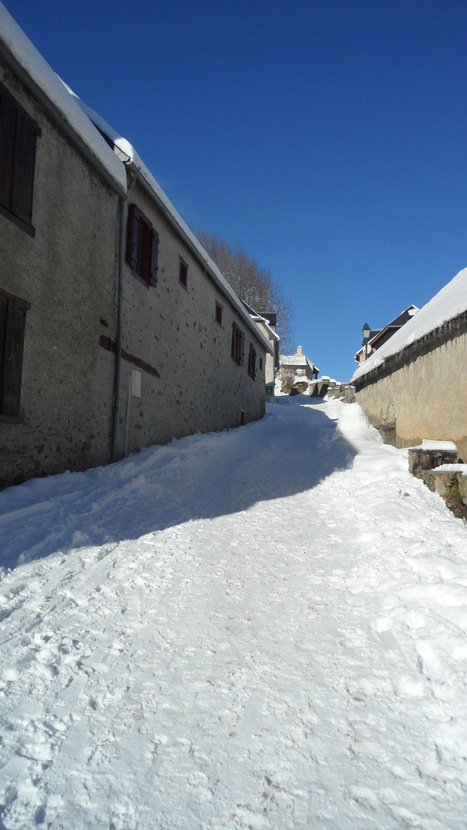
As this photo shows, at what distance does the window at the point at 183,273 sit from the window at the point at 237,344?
183 inches

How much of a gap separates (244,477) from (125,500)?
102 inches

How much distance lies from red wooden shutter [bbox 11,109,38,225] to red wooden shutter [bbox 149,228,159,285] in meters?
3.59

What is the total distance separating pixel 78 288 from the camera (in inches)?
291

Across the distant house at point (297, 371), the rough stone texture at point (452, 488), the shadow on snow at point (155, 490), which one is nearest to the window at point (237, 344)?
the shadow on snow at point (155, 490)

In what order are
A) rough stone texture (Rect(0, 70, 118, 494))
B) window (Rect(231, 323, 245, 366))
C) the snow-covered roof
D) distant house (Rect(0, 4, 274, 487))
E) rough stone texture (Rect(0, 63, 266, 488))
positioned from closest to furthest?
distant house (Rect(0, 4, 274, 487)) < rough stone texture (Rect(0, 70, 118, 494)) < rough stone texture (Rect(0, 63, 266, 488)) < window (Rect(231, 323, 245, 366)) < the snow-covered roof

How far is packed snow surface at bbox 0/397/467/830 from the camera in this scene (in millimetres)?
2078

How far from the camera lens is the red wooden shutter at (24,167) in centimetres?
599

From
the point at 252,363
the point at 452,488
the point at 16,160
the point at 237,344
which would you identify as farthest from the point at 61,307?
the point at 252,363

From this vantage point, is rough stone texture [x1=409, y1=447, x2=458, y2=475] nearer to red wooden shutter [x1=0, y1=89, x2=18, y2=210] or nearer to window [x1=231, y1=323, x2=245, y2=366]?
red wooden shutter [x1=0, y1=89, x2=18, y2=210]

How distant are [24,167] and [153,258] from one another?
3853 mm

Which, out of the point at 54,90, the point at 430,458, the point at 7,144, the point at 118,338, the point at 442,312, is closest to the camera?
the point at 7,144

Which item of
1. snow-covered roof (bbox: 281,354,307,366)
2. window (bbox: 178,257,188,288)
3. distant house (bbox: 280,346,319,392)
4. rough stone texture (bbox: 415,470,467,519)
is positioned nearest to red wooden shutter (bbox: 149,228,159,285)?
window (bbox: 178,257,188,288)

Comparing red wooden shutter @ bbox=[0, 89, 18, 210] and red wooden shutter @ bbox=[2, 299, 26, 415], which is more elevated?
red wooden shutter @ bbox=[0, 89, 18, 210]

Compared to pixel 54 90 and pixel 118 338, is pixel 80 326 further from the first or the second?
pixel 54 90
